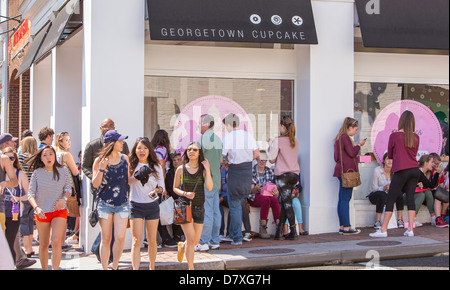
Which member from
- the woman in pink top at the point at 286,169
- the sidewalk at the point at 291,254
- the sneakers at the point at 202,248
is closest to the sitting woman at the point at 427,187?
the sidewalk at the point at 291,254

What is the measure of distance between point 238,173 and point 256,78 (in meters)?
2.32

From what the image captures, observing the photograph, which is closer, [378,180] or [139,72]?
[139,72]

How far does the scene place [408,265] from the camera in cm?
835

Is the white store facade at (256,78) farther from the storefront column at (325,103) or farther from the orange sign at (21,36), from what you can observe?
the orange sign at (21,36)

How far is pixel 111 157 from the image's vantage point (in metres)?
7.71

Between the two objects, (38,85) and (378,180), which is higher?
(38,85)

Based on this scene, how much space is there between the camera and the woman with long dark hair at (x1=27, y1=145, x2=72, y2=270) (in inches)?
306

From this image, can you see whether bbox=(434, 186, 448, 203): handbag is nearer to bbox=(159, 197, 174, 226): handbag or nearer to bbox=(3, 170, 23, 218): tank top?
bbox=(159, 197, 174, 226): handbag

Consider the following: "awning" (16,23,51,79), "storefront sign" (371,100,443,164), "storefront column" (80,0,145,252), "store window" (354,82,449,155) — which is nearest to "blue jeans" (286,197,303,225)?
"store window" (354,82,449,155)

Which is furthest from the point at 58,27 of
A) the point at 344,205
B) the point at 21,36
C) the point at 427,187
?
the point at 427,187

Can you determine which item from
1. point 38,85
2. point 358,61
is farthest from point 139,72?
point 38,85

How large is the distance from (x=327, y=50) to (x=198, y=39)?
2.41m

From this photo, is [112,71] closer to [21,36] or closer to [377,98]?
[377,98]
